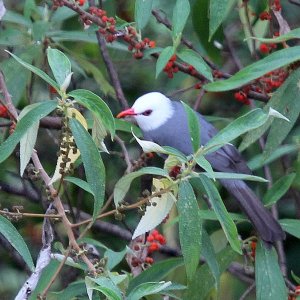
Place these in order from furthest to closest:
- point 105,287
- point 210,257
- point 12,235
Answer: point 210,257
point 12,235
point 105,287

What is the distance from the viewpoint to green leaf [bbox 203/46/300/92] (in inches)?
130

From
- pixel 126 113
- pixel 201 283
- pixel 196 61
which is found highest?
pixel 196 61

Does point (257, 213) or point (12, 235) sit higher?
point (12, 235)

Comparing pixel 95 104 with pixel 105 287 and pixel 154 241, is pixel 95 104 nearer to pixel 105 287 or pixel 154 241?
pixel 105 287

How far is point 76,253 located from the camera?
2.81 m

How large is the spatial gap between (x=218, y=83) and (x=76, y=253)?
2.81ft

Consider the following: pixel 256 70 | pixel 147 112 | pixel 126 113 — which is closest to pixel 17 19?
pixel 126 113

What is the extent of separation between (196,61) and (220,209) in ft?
3.18

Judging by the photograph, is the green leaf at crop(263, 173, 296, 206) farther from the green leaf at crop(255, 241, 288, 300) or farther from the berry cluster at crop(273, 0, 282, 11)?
the berry cluster at crop(273, 0, 282, 11)

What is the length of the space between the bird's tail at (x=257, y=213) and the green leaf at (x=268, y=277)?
0.06 m

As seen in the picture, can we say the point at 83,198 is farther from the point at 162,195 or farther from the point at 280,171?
the point at 162,195

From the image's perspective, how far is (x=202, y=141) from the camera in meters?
4.31

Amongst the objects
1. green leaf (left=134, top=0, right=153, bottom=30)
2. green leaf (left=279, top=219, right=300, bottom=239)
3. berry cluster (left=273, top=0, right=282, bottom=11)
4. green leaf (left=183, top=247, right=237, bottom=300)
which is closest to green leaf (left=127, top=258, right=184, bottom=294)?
green leaf (left=183, top=247, right=237, bottom=300)

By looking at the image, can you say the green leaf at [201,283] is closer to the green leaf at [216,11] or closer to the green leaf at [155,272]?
the green leaf at [155,272]
